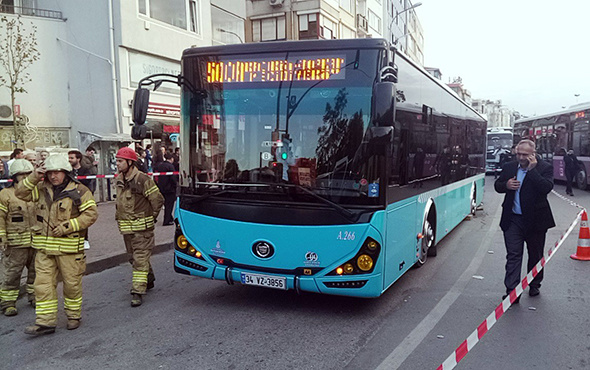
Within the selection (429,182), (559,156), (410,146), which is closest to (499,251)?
(429,182)

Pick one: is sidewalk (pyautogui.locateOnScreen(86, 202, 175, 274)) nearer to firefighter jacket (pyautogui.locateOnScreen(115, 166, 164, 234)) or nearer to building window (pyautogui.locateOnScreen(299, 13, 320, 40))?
firefighter jacket (pyautogui.locateOnScreen(115, 166, 164, 234))

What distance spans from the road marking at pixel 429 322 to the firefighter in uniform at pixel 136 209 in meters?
3.18

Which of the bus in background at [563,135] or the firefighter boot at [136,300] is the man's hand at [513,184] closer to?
the firefighter boot at [136,300]

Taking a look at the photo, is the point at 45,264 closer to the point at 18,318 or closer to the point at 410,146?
the point at 18,318

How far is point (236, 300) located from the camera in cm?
603

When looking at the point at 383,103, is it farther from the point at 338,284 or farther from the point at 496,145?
the point at 496,145

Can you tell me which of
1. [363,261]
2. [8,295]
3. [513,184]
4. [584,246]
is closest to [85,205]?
[8,295]

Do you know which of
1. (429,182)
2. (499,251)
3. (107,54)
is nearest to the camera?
(429,182)

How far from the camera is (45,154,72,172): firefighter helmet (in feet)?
16.1

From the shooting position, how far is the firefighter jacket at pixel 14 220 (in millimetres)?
5676

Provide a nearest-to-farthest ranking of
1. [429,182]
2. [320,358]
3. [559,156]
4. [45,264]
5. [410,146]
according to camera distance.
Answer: [320,358] < [45,264] < [410,146] < [429,182] < [559,156]

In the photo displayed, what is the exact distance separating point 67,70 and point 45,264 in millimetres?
17439

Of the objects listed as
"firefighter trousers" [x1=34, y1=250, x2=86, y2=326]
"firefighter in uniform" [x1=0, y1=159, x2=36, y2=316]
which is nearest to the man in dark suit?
"firefighter trousers" [x1=34, y1=250, x2=86, y2=326]

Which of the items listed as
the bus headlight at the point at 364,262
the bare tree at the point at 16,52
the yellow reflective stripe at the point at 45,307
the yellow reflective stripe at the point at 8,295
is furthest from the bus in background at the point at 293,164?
the bare tree at the point at 16,52
